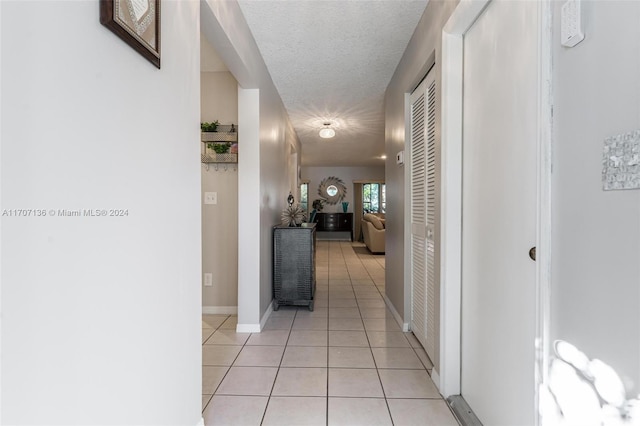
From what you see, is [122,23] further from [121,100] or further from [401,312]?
[401,312]

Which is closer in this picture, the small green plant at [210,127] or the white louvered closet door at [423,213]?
the white louvered closet door at [423,213]

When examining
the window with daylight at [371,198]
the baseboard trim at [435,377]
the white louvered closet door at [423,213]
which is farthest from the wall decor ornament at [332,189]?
the baseboard trim at [435,377]

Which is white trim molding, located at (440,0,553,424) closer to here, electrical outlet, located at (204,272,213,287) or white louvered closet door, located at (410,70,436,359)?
white louvered closet door, located at (410,70,436,359)

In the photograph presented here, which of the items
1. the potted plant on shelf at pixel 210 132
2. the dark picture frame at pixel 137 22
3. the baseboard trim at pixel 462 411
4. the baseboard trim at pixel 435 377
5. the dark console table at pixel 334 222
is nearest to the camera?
the dark picture frame at pixel 137 22

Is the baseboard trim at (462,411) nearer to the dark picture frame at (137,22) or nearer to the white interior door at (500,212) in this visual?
the white interior door at (500,212)

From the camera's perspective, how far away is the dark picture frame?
820mm

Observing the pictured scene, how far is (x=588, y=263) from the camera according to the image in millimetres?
814

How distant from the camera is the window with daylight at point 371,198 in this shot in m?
10.5

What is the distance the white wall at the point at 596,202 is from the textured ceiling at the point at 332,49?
1543 mm

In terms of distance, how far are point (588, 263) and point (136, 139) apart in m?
1.34

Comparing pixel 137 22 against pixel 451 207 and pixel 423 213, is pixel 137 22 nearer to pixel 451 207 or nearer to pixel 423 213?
pixel 451 207

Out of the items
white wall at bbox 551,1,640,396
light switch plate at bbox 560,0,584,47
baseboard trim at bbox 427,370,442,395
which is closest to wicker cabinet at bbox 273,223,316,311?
baseboard trim at bbox 427,370,442,395

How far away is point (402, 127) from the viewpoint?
2.76 meters

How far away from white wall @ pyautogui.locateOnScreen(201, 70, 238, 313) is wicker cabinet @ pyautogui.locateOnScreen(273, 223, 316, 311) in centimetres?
43
